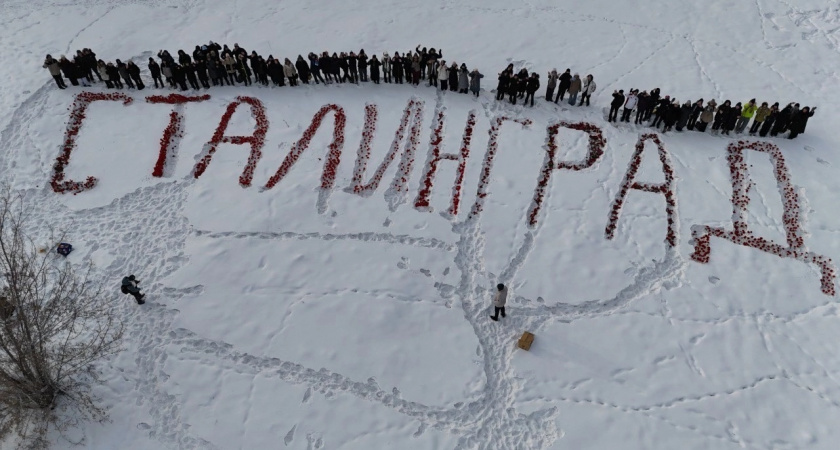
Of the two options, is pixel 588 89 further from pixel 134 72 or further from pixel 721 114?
pixel 134 72

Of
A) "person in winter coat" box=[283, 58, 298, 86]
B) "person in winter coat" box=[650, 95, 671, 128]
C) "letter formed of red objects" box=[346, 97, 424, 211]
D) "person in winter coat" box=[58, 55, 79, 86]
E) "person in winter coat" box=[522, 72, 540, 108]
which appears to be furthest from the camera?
"person in winter coat" box=[283, 58, 298, 86]

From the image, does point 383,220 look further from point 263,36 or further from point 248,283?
point 263,36

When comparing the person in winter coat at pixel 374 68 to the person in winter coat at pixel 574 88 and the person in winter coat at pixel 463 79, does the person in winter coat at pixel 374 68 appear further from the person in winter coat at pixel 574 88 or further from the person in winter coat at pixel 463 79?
the person in winter coat at pixel 574 88

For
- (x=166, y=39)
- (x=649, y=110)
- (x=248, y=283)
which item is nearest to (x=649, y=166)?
(x=649, y=110)

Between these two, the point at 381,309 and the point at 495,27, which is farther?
the point at 495,27

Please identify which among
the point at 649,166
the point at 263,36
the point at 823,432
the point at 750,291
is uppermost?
the point at 263,36

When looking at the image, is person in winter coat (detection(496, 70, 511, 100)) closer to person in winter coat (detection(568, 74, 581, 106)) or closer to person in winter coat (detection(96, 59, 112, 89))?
person in winter coat (detection(568, 74, 581, 106))

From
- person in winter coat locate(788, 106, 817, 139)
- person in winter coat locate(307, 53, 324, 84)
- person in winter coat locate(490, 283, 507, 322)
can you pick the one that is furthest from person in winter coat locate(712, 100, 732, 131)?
person in winter coat locate(307, 53, 324, 84)
